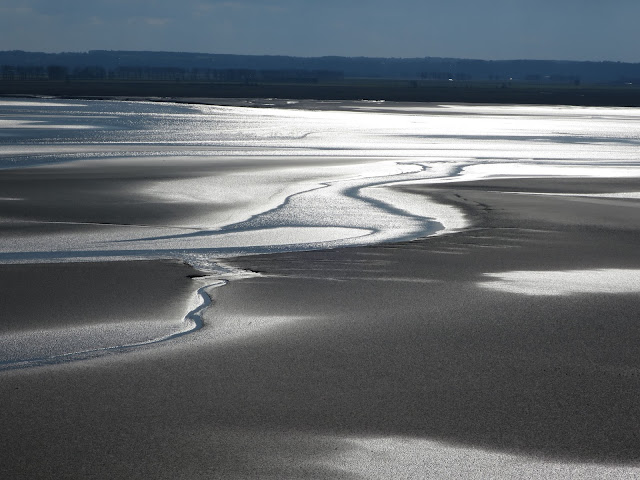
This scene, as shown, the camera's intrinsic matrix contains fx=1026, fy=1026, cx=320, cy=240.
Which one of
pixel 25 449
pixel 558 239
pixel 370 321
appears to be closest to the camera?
pixel 25 449

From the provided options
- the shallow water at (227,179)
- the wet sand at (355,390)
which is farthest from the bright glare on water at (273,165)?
the wet sand at (355,390)

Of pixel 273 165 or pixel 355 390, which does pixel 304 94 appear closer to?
pixel 273 165

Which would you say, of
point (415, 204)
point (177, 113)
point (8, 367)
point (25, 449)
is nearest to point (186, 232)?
point (415, 204)

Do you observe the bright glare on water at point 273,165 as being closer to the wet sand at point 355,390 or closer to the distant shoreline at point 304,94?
the wet sand at point 355,390

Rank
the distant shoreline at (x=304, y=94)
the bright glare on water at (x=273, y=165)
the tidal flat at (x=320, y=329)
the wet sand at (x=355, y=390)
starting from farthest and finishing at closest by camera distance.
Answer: the distant shoreline at (x=304, y=94) < the bright glare on water at (x=273, y=165) < the tidal flat at (x=320, y=329) < the wet sand at (x=355, y=390)

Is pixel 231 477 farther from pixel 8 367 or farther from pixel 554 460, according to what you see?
pixel 8 367

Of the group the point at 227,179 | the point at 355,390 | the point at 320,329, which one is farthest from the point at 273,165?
the point at 355,390

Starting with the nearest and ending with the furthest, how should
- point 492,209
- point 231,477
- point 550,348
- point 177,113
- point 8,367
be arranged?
point 231,477 → point 8,367 → point 550,348 → point 492,209 → point 177,113
